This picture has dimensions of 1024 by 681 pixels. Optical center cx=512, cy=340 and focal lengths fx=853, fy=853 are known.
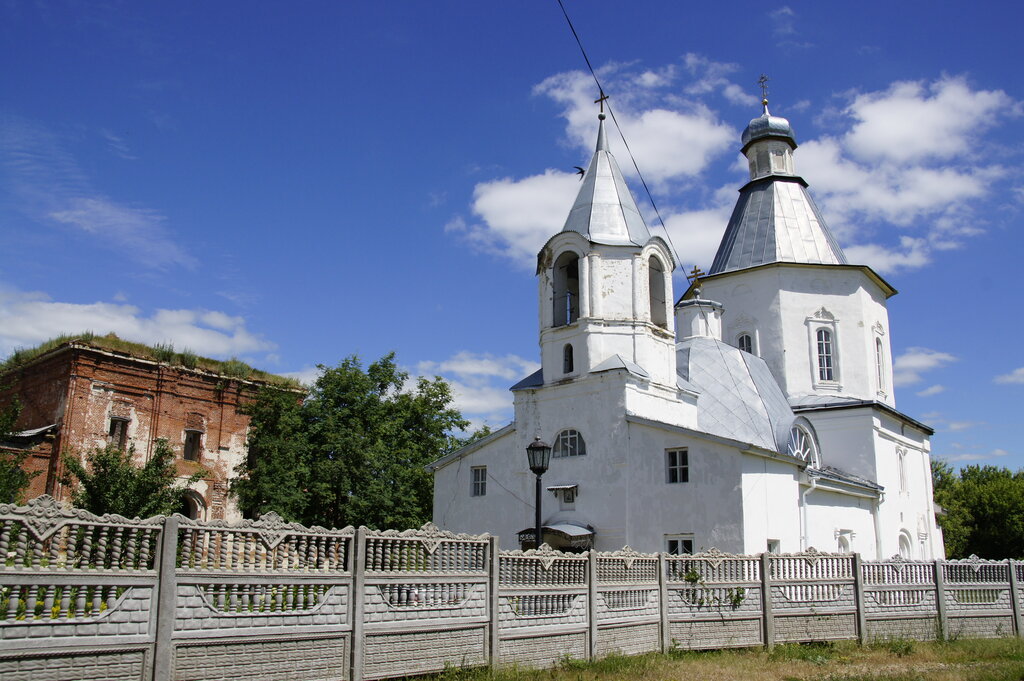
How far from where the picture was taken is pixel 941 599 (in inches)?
611

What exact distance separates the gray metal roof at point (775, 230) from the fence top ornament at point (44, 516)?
1030 inches

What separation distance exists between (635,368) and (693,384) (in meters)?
4.12

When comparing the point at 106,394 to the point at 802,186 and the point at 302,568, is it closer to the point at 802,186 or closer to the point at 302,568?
the point at 302,568

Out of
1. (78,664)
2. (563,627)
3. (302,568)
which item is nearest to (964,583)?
(563,627)

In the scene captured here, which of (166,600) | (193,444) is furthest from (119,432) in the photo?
(166,600)

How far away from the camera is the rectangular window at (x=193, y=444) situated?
2733 centimetres

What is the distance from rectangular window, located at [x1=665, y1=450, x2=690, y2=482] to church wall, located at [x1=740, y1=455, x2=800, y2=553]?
4.22 feet

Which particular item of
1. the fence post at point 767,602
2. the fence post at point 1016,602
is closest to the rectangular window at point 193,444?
the fence post at point 767,602

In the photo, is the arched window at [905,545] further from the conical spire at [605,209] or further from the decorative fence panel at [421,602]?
the decorative fence panel at [421,602]

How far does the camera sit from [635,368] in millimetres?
20078

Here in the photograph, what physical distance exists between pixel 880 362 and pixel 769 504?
13771 millimetres

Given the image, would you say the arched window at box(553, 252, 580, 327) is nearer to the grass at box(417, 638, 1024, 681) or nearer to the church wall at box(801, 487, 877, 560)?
the church wall at box(801, 487, 877, 560)

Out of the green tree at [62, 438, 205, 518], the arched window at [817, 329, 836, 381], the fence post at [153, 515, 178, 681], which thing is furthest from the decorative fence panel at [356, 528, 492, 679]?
the arched window at [817, 329, 836, 381]

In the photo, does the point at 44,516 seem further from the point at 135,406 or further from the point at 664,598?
the point at 135,406
